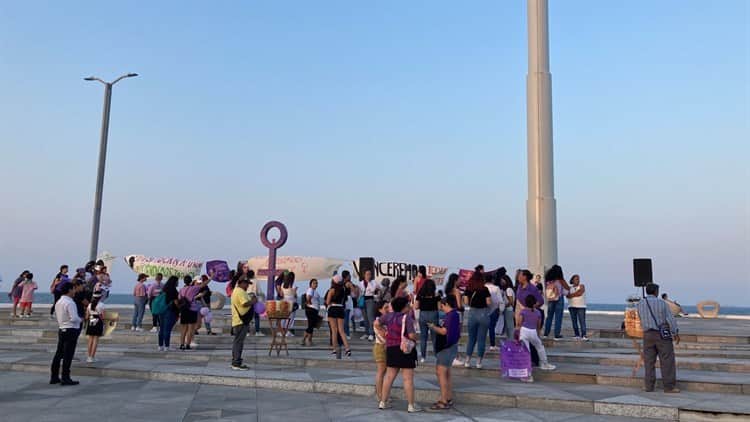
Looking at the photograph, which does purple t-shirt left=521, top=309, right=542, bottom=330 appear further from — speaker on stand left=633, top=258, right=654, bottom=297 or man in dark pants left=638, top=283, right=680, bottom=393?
speaker on stand left=633, top=258, right=654, bottom=297

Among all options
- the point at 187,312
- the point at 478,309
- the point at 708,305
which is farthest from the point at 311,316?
the point at 708,305

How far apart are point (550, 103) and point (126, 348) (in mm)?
18846

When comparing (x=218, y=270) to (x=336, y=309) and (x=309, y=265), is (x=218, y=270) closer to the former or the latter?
(x=309, y=265)

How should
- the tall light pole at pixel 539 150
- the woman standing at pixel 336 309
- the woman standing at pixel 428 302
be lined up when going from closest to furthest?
the woman standing at pixel 428 302
the woman standing at pixel 336 309
the tall light pole at pixel 539 150

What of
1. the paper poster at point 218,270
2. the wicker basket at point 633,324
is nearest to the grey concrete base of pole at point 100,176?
the paper poster at point 218,270

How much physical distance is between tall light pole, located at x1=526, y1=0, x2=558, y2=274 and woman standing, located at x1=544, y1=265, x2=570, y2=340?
10.2 m

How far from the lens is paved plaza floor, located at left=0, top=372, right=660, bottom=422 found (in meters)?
8.33

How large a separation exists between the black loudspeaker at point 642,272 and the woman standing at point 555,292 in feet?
17.6

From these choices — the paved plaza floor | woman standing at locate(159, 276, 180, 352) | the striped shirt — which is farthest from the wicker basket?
woman standing at locate(159, 276, 180, 352)

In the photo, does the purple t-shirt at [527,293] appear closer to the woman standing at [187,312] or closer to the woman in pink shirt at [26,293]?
the woman standing at [187,312]

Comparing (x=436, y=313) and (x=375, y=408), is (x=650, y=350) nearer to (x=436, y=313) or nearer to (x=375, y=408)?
(x=436, y=313)

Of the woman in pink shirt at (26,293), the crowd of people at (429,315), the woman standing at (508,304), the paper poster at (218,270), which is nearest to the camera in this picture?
the crowd of people at (429,315)

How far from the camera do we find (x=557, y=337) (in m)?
15.4

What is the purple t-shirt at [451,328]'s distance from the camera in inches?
348
